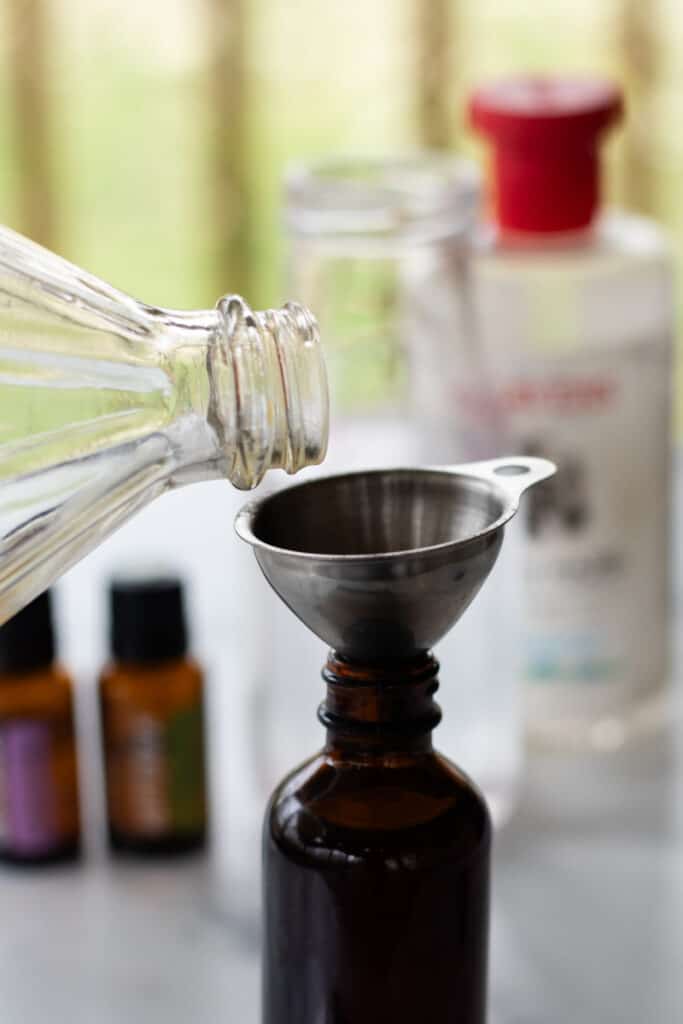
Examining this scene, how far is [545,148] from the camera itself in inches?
24.9

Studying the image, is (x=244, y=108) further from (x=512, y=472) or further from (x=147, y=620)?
(x=512, y=472)

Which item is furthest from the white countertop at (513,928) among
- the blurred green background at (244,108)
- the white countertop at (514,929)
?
the blurred green background at (244,108)

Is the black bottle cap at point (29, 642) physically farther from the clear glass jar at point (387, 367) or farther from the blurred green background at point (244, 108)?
the blurred green background at point (244, 108)

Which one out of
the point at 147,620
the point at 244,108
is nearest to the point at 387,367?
the point at 147,620

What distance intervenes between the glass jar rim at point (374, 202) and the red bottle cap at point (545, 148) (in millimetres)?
17

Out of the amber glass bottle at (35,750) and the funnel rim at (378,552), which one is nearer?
the funnel rim at (378,552)

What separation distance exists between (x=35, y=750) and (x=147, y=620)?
6cm

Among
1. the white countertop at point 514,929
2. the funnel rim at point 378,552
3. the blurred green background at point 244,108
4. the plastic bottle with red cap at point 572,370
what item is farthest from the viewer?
the blurred green background at point 244,108

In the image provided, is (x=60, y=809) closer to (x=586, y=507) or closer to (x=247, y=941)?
(x=247, y=941)

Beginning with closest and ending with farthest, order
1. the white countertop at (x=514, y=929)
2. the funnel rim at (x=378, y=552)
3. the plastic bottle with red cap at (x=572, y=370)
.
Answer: the funnel rim at (x=378, y=552), the white countertop at (x=514, y=929), the plastic bottle with red cap at (x=572, y=370)

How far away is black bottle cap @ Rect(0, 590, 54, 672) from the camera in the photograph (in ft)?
1.96

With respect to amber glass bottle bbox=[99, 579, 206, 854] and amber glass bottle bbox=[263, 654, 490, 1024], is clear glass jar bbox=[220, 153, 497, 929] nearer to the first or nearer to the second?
amber glass bottle bbox=[99, 579, 206, 854]

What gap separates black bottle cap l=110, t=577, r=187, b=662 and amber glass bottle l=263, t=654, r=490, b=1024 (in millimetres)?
204

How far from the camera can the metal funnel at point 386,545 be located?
0.35m
